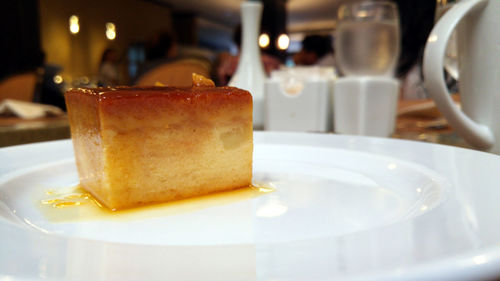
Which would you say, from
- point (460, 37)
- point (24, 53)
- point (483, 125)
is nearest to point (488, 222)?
point (483, 125)

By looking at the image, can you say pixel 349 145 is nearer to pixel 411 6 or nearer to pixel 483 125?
pixel 483 125

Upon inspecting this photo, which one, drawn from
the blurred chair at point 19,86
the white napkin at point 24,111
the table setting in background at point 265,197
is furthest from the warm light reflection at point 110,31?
the table setting in background at point 265,197

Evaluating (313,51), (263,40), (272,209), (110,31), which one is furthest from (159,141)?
(110,31)

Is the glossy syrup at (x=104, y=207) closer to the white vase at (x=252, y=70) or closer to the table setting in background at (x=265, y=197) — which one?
the table setting in background at (x=265, y=197)

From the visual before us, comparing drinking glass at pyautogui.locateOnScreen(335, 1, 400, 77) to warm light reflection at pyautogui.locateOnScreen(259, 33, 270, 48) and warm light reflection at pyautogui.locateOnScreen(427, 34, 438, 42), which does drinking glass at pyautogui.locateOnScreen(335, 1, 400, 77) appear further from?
warm light reflection at pyautogui.locateOnScreen(427, 34, 438, 42)

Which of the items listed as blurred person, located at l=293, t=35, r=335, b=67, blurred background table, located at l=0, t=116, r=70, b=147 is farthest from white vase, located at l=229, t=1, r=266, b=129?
blurred person, located at l=293, t=35, r=335, b=67

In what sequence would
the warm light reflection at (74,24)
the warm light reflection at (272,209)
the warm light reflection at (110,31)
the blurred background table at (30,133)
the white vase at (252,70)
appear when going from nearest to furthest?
the warm light reflection at (272,209) < the blurred background table at (30,133) < the white vase at (252,70) < the warm light reflection at (74,24) < the warm light reflection at (110,31)

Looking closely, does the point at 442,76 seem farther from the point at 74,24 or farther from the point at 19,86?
the point at 74,24
